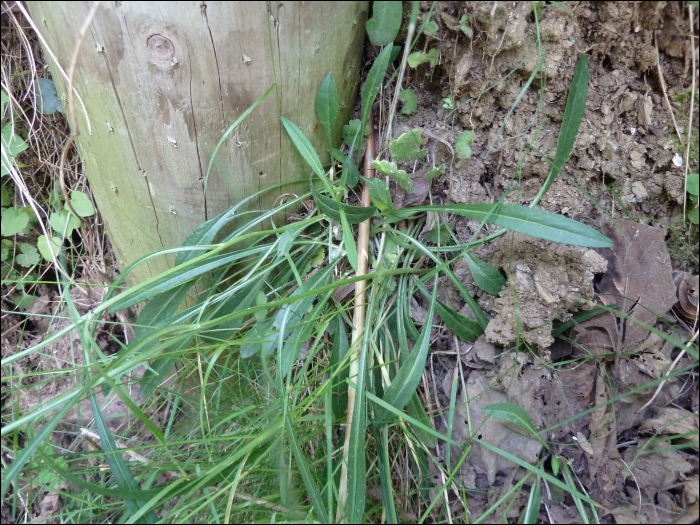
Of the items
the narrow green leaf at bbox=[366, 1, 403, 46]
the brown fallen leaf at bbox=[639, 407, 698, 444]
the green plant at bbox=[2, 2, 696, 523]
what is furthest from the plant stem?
the brown fallen leaf at bbox=[639, 407, 698, 444]

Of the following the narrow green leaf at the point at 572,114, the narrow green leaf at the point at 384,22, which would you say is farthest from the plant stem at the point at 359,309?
the narrow green leaf at the point at 572,114

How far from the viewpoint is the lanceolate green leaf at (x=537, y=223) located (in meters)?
1.11

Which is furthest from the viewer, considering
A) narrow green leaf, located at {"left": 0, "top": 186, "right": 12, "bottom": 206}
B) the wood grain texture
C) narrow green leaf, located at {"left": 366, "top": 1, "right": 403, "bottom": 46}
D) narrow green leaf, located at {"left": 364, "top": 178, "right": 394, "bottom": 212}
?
narrow green leaf, located at {"left": 0, "top": 186, "right": 12, "bottom": 206}

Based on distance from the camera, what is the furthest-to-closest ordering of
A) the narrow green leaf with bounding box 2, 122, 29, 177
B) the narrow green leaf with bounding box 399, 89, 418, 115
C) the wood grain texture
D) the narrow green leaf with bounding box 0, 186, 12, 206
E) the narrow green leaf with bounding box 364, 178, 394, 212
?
1. the narrow green leaf with bounding box 0, 186, 12, 206
2. the narrow green leaf with bounding box 2, 122, 29, 177
3. the narrow green leaf with bounding box 399, 89, 418, 115
4. the narrow green leaf with bounding box 364, 178, 394, 212
5. the wood grain texture

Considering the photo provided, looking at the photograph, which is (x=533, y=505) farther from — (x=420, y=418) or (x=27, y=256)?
(x=27, y=256)

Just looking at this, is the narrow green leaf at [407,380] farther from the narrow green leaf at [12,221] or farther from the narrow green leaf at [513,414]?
the narrow green leaf at [12,221]

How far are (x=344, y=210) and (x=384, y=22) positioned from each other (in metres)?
0.47

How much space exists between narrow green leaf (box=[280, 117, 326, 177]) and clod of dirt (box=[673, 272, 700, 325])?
955 millimetres

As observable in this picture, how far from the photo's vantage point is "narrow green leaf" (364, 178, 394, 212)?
1280mm

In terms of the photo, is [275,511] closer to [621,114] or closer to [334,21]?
[334,21]

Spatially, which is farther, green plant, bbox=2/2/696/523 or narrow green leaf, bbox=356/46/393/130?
narrow green leaf, bbox=356/46/393/130

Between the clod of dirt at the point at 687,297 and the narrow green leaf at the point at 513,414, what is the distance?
481 mm

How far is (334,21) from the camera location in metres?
1.16

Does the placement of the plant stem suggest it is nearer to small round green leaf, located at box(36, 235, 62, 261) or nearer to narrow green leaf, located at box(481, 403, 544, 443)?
narrow green leaf, located at box(481, 403, 544, 443)
